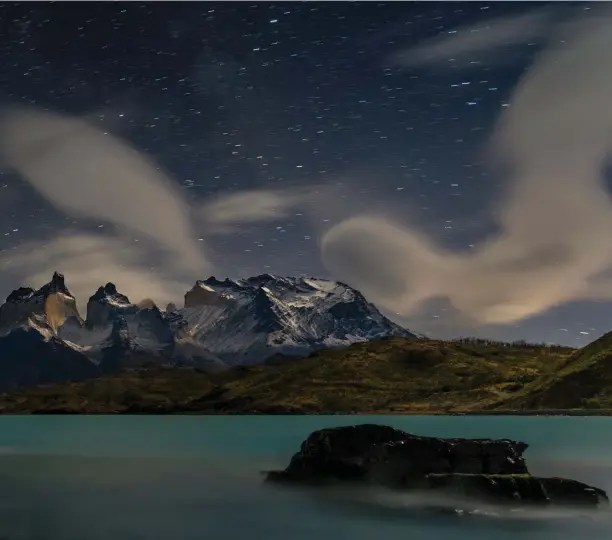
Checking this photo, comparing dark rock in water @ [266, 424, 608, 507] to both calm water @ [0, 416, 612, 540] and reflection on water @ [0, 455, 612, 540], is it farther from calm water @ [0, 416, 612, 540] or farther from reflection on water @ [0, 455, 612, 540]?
calm water @ [0, 416, 612, 540]

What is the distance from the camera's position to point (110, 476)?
187ft

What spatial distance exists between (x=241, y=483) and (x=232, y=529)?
17.6 meters

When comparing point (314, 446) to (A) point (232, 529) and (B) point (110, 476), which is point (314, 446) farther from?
(B) point (110, 476)

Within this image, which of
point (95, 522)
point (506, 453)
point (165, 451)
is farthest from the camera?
point (165, 451)

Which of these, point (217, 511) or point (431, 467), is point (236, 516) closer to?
point (217, 511)

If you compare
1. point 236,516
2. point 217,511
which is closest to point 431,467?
point 236,516

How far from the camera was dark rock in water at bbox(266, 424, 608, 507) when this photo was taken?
3675 cm

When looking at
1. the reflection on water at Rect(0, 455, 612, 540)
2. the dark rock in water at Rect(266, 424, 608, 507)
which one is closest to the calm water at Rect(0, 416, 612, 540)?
the reflection on water at Rect(0, 455, 612, 540)

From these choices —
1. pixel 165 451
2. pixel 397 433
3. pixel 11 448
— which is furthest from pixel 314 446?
pixel 11 448

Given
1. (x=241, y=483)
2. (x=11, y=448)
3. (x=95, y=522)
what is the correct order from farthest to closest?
1. (x=11, y=448)
2. (x=241, y=483)
3. (x=95, y=522)

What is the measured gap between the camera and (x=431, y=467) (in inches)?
1570

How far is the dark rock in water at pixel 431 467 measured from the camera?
36.8 metres

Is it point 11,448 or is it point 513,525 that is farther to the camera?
point 11,448

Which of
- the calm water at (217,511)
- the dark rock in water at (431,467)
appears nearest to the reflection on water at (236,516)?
the calm water at (217,511)
